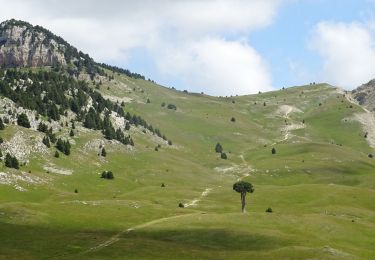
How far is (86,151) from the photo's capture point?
175 metres

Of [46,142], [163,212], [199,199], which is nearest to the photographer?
[163,212]

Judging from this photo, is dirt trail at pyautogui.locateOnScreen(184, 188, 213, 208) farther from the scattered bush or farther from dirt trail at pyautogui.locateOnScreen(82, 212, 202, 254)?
the scattered bush

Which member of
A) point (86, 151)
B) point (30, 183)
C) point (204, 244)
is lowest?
point (204, 244)

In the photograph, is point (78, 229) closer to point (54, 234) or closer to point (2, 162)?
point (54, 234)

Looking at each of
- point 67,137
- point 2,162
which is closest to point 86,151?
point 67,137

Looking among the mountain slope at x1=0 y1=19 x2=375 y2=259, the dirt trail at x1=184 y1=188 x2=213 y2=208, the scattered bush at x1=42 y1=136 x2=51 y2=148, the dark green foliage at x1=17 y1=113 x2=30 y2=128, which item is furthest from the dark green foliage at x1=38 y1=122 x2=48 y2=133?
the dirt trail at x1=184 y1=188 x2=213 y2=208

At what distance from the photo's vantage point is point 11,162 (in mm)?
135625

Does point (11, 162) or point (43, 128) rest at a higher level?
point (43, 128)

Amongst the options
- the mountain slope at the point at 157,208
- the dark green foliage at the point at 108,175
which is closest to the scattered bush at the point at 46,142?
the mountain slope at the point at 157,208

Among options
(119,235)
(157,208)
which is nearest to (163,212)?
(157,208)

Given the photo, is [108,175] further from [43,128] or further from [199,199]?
[43,128]

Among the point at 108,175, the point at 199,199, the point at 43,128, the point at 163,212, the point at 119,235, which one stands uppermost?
the point at 43,128

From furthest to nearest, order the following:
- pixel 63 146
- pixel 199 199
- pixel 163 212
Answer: pixel 63 146 → pixel 199 199 → pixel 163 212

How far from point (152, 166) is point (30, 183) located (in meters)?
59.3
